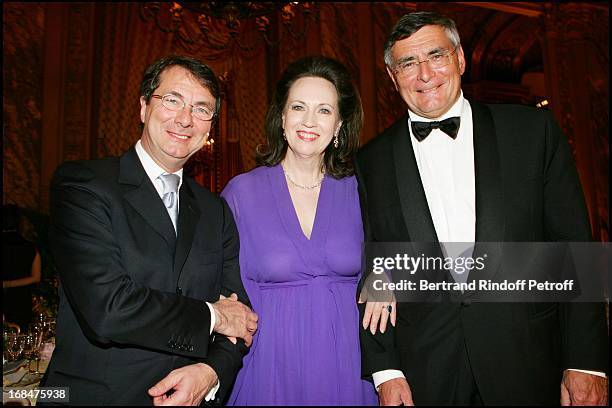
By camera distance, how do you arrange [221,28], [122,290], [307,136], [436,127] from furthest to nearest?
[221,28], [307,136], [436,127], [122,290]

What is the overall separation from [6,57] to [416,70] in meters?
5.83

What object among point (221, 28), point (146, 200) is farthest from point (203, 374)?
point (221, 28)

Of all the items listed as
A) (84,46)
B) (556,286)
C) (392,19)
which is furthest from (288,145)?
(392,19)

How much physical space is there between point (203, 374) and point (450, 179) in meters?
1.23

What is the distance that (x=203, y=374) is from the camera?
70.6 inches

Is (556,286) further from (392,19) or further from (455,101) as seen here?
(392,19)

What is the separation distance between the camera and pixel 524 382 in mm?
1829

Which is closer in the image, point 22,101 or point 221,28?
point 22,101

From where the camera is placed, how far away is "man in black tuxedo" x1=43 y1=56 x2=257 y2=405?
5.49 ft

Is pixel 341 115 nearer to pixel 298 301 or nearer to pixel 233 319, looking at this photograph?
pixel 298 301

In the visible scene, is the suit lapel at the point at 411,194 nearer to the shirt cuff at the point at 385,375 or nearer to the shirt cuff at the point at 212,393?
the shirt cuff at the point at 385,375

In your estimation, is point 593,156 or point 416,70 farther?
point 593,156

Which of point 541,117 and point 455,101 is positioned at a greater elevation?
point 455,101

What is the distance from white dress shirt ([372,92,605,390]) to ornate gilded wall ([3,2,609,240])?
3825 mm
